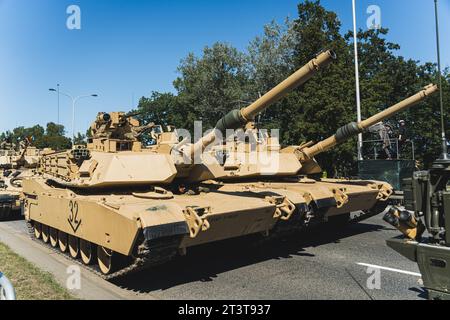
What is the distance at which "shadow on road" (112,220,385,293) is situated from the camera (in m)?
7.51

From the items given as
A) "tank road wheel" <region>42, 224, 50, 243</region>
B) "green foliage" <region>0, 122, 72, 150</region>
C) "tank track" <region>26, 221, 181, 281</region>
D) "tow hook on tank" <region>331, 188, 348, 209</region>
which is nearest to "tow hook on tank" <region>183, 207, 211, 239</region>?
"tank track" <region>26, 221, 181, 281</region>

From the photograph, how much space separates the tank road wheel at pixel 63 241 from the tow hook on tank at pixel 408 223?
6.93 meters

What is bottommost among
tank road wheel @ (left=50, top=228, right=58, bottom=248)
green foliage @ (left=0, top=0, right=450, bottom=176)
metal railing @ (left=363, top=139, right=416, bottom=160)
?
tank road wheel @ (left=50, top=228, right=58, bottom=248)

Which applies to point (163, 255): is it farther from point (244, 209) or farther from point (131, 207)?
point (244, 209)

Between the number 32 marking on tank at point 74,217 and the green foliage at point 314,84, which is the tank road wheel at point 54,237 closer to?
the number 32 marking on tank at point 74,217

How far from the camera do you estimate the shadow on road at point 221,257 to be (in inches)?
296

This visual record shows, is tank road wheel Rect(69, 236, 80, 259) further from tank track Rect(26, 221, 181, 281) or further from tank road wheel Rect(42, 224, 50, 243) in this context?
tank track Rect(26, 221, 181, 281)

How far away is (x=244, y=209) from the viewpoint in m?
7.62

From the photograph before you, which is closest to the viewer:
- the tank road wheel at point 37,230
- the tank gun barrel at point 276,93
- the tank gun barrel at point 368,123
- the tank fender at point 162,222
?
the tank fender at point 162,222

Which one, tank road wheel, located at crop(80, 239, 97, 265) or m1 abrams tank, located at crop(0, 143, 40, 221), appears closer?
tank road wheel, located at crop(80, 239, 97, 265)

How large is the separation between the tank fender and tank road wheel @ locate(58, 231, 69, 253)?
3.68m

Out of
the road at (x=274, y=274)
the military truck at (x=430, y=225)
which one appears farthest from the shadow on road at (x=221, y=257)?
the military truck at (x=430, y=225)

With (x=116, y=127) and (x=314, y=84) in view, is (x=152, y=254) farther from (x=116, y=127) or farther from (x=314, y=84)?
(x=314, y=84)

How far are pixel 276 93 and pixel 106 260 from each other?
4.20 m
